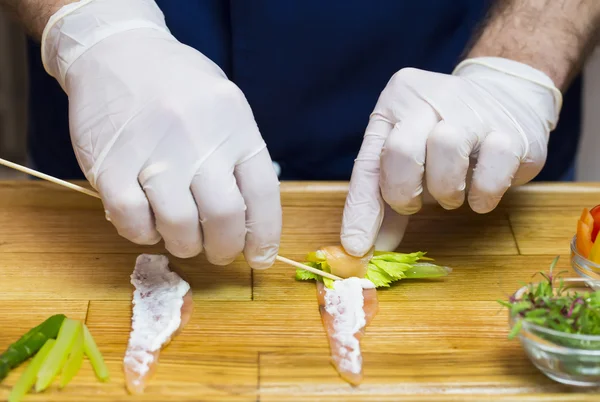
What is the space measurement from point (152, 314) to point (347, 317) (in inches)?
17.1

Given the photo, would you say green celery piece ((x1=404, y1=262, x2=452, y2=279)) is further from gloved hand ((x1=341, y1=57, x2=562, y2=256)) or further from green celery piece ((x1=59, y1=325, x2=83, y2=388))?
green celery piece ((x1=59, y1=325, x2=83, y2=388))

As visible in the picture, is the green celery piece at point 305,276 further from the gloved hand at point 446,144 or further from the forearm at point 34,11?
the forearm at point 34,11

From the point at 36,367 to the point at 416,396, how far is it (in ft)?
2.47

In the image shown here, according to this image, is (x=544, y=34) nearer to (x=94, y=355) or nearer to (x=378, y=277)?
(x=378, y=277)

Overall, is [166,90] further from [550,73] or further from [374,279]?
[550,73]

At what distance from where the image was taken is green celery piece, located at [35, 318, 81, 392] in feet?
5.07

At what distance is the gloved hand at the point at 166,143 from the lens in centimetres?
169

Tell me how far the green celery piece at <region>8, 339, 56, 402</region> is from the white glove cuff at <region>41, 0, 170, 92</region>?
0.67 m

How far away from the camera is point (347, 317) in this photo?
70.1 inches

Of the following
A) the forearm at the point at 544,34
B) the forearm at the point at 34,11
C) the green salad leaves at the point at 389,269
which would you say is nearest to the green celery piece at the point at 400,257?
the green salad leaves at the point at 389,269

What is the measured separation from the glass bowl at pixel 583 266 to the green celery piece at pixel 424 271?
303mm

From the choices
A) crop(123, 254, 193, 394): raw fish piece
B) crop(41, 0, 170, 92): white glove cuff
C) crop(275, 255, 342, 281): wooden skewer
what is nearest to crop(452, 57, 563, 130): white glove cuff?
crop(275, 255, 342, 281): wooden skewer

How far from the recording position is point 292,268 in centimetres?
198

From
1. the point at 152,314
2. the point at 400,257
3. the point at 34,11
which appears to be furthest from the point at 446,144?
the point at 34,11
